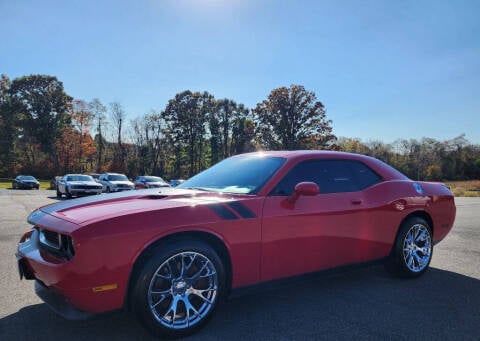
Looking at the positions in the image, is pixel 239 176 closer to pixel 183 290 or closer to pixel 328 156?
pixel 328 156

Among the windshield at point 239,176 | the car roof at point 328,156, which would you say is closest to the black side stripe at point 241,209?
the windshield at point 239,176

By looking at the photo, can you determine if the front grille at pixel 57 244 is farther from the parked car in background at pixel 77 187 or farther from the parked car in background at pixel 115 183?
the parked car in background at pixel 115 183

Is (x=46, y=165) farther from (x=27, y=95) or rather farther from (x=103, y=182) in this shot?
(x=103, y=182)

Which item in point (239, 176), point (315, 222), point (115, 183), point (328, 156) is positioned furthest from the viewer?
point (115, 183)

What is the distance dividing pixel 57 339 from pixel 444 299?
3584 mm

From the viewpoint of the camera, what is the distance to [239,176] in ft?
12.1

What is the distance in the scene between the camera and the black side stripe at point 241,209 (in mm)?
3029

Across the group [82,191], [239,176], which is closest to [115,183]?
[82,191]

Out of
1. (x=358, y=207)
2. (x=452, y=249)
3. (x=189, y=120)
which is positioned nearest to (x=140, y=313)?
(x=358, y=207)

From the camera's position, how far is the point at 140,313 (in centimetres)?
258

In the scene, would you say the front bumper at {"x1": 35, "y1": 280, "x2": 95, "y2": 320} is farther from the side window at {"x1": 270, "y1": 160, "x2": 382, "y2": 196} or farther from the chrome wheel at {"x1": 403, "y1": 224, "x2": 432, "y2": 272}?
the chrome wheel at {"x1": 403, "y1": 224, "x2": 432, "y2": 272}

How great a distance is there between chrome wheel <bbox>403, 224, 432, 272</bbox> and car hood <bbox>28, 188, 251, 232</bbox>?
2.38 meters

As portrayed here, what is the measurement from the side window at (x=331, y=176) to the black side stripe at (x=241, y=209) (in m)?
0.33

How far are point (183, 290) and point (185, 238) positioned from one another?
16.4 inches
